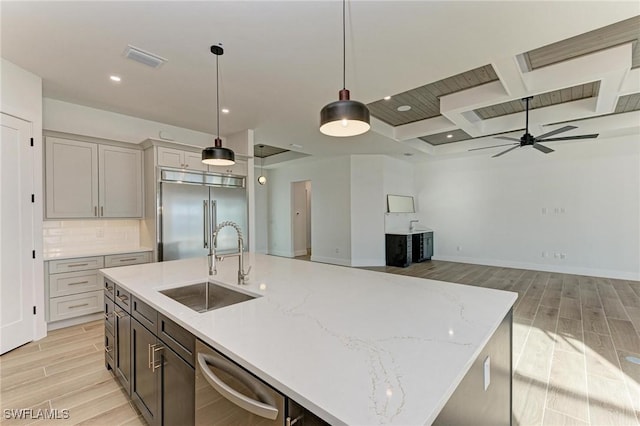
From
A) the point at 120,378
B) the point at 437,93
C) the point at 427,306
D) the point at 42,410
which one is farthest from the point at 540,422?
the point at 437,93

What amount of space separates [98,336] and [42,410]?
1.33m

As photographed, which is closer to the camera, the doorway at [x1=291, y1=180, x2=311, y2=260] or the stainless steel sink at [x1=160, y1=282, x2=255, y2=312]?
the stainless steel sink at [x1=160, y1=282, x2=255, y2=312]

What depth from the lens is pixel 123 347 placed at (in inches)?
79.0

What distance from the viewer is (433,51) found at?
2602 mm

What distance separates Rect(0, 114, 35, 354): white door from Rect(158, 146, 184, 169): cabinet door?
1272 millimetres

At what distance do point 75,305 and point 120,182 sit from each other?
1.63m

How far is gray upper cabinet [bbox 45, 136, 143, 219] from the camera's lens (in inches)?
135

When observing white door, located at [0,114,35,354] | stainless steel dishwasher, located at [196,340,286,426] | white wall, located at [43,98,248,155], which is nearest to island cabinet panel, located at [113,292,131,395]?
stainless steel dishwasher, located at [196,340,286,426]

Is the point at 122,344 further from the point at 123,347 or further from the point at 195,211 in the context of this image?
the point at 195,211

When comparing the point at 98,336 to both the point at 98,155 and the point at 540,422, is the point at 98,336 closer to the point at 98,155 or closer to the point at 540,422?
the point at 98,155

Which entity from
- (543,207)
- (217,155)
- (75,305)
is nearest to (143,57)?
(217,155)

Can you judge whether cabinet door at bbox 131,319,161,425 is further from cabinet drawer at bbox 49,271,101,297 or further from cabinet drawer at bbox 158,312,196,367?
cabinet drawer at bbox 49,271,101,297

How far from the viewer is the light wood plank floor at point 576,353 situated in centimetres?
197

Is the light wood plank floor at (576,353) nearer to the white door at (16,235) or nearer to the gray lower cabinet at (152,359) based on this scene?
the gray lower cabinet at (152,359)
